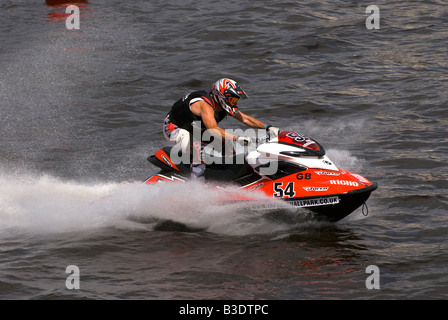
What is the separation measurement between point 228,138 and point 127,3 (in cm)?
1657

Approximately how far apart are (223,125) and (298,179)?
604 centimetres

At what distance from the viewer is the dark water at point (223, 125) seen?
8.09m

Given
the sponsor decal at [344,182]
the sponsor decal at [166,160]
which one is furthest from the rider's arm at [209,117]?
the sponsor decal at [344,182]

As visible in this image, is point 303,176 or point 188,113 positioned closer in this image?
point 303,176

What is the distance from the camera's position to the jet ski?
28.2 ft

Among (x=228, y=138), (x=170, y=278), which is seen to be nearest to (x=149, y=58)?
(x=228, y=138)

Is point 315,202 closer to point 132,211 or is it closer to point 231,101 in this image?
point 231,101

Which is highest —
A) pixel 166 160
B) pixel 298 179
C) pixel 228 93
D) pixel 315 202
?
pixel 228 93

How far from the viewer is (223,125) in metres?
14.6

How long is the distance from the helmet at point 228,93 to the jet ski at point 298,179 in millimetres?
674

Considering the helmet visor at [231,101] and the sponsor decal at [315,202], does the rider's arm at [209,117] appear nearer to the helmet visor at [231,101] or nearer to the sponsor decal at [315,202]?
the helmet visor at [231,101]
